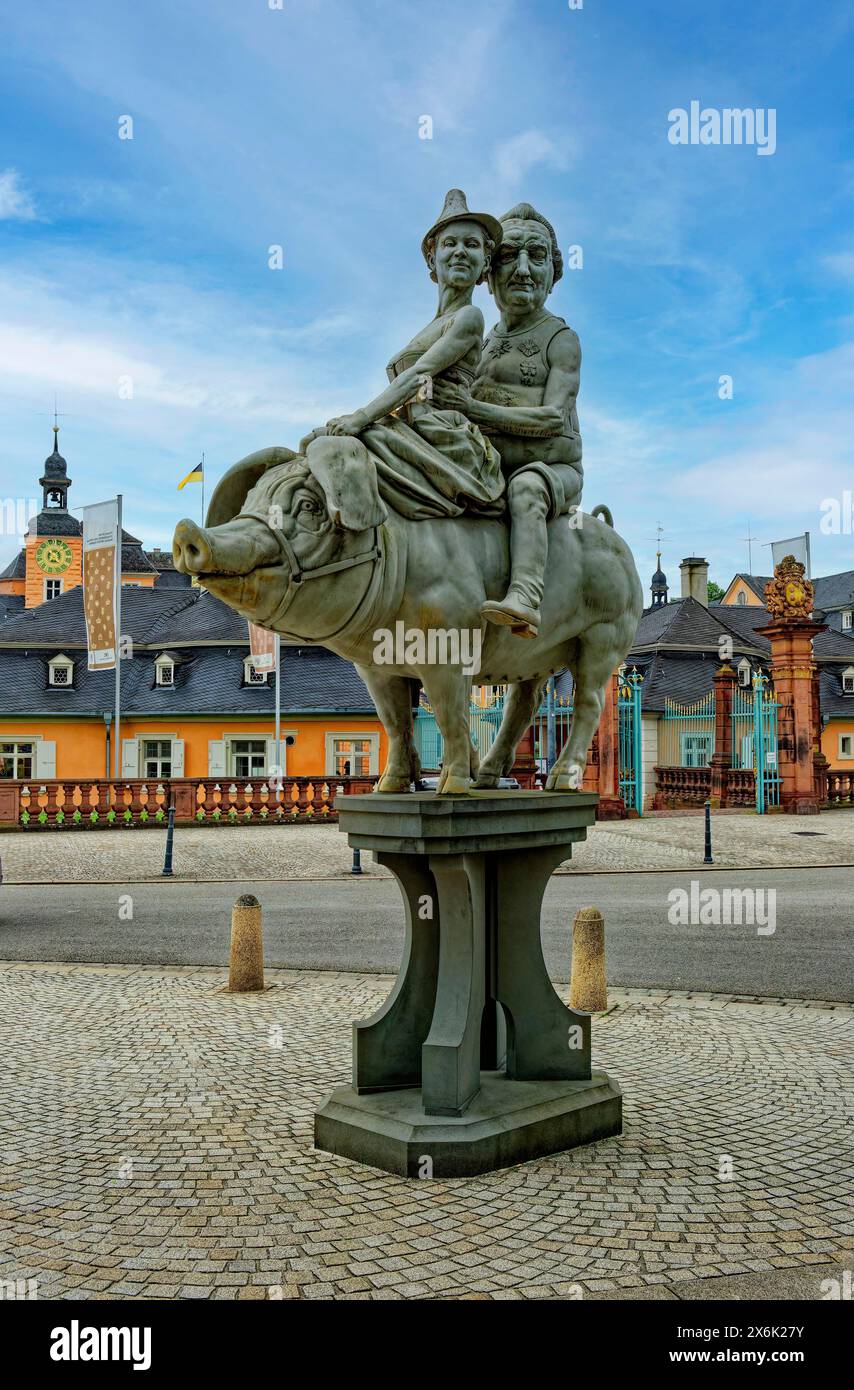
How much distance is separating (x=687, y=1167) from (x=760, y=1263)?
0.85 m

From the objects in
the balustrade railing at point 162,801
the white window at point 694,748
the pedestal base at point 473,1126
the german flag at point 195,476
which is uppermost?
the german flag at point 195,476

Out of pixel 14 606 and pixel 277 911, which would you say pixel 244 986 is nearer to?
pixel 277 911

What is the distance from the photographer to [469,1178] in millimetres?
4258

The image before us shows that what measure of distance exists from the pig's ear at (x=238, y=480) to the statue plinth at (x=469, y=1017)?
54.0 inches

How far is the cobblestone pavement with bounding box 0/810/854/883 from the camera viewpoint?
15602 millimetres

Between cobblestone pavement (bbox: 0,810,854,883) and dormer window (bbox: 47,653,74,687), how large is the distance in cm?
984

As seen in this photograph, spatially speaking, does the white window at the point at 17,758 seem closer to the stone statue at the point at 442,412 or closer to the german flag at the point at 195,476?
the german flag at the point at 195,476

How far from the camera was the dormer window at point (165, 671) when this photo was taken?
29.8 m

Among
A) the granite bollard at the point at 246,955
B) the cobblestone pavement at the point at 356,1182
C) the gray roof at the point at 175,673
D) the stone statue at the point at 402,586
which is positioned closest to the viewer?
the cobblestone pavement at the point at 356,1182

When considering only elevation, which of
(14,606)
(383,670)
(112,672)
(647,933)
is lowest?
(647,933)

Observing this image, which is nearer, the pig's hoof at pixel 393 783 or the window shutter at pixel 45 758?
the pig's hoof at pixel 393 783

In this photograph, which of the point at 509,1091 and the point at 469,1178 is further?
the point at 509,1091

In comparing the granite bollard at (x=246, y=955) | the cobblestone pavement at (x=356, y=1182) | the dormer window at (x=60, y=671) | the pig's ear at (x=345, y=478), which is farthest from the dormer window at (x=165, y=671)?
the pig's ear at (x=345, y=478)

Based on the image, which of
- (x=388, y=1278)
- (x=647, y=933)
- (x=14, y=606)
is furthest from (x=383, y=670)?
(x=14, y=606)
